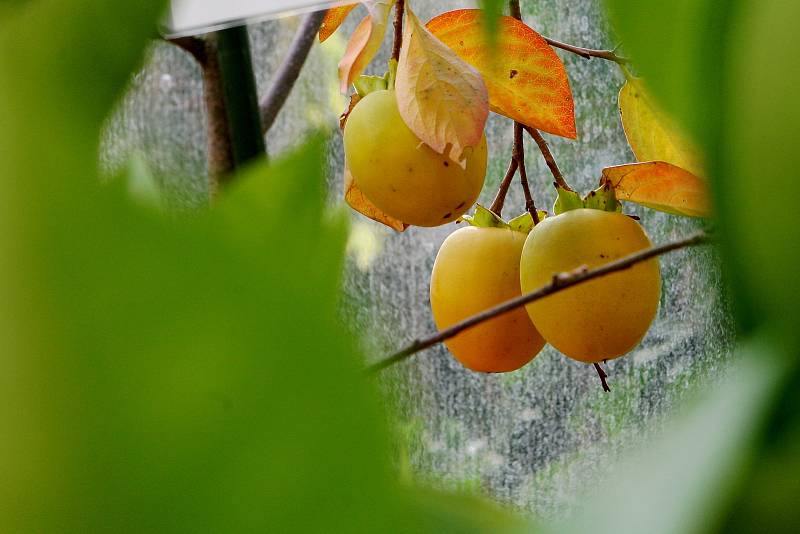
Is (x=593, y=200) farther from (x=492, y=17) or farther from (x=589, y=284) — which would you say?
(x=492, y=17)

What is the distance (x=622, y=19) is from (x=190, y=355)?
0.07ft

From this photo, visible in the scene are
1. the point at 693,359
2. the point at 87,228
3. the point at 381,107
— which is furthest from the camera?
the point at 693,359

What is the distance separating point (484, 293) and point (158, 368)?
0.18m

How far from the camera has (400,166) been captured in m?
0.19

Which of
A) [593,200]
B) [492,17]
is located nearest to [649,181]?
[593,200]

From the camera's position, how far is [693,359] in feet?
1.43

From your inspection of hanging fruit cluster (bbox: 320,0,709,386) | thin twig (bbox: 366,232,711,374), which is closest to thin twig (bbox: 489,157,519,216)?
hanging fruit cluster (bbox: 320,0,709,386)

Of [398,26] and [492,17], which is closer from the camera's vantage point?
[492,17]

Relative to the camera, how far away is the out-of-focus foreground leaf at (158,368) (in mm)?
23

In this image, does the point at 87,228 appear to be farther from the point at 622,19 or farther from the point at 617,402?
the point at 617,402

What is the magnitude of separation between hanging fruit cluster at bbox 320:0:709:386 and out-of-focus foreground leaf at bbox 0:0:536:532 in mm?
137

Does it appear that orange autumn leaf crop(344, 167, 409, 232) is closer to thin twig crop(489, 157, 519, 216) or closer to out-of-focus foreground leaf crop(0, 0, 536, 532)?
thin twig crop(489, 157, 519, 216)

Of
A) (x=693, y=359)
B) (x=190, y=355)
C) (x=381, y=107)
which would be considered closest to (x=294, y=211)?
(x=190, y=355)

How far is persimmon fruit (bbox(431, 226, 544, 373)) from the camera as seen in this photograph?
0.20m
